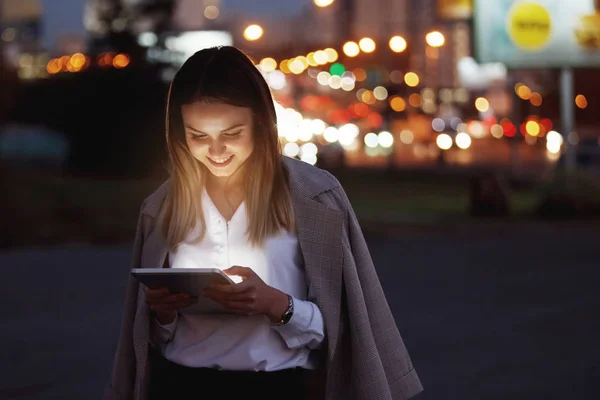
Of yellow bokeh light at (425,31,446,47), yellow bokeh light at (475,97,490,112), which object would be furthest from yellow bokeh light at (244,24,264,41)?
yellow bokeh light at (475,97,490,112)

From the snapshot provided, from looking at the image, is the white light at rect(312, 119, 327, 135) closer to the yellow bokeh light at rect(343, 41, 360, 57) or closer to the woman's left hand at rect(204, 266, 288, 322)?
the yellow bokeh light at rect(343, 41, 360, 57)

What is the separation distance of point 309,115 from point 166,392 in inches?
3255

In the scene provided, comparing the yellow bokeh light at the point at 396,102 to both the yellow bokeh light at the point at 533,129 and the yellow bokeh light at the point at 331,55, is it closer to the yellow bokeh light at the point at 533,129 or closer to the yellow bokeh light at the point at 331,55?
the yellow bokeh light at the point at 533,129

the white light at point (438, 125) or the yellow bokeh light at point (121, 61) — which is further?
the white light at point (438, 125)

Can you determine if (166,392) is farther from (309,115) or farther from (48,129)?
(309,115)

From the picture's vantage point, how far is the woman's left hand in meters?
2.87

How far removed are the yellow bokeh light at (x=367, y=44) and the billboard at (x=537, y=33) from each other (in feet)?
16.3

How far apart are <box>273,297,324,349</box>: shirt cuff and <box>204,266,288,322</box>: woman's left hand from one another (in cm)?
6

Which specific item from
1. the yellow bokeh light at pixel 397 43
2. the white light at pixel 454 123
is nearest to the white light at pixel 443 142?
the white light at pixel 454 123

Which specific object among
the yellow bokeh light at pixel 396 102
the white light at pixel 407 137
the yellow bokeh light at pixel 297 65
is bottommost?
the white light at pixel 407 137

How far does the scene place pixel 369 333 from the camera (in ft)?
10.3

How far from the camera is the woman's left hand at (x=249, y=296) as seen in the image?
2.87 metres

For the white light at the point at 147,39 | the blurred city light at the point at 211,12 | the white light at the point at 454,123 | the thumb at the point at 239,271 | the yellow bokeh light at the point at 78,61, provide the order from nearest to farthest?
1. the thumb at the point at 239,271
2. the blurred city light at the point at 211,12
3. the yellow bokeh light at the point at 78,61
4. the white light at the point at 147,39
5. the white light at the point at 454,123

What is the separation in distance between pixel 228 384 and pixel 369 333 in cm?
39
